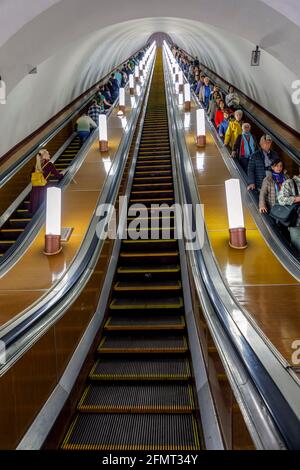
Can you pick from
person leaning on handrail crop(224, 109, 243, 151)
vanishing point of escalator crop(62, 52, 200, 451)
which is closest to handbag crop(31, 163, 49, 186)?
vanishing point of escalator crop(62, 52, 200, 451)

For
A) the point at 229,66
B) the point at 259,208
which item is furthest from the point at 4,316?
the point at 229,66

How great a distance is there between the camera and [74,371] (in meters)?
3.94

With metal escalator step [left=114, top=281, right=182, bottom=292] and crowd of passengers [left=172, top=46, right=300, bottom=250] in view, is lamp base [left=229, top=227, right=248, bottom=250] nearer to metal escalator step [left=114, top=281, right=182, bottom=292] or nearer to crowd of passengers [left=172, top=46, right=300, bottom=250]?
crowd of passengers [left=172, top=46, right=300, bottom=250]

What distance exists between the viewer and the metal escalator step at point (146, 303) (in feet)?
17.1

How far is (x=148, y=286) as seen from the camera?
5.70m

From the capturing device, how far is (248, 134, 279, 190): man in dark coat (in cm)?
626

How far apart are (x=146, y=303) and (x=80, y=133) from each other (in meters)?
7.03

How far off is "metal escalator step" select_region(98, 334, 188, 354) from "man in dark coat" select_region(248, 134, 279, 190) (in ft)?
8.49

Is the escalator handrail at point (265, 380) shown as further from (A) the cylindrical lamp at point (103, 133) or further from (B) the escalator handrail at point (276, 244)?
(A) the cylindrical lamp at point (103, 133)

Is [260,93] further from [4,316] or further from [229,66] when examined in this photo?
[4,316]

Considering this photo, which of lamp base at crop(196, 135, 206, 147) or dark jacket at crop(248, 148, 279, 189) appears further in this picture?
lamp base at crop(196, 135, 206, 147)
